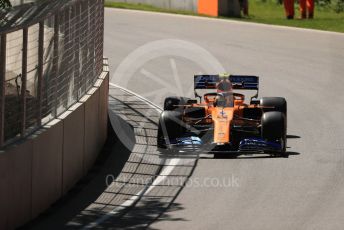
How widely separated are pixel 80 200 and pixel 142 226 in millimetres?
1784

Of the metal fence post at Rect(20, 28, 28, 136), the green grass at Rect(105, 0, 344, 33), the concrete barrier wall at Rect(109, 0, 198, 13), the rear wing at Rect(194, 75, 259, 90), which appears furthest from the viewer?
the concrete barrier wall at Rect(109, 0, 198, 13)

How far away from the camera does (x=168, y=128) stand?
19000 mm

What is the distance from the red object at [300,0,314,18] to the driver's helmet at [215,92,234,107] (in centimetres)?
1885

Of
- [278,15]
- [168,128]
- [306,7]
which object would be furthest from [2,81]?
[278,15]

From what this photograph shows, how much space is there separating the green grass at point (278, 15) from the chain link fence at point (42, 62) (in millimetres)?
17469

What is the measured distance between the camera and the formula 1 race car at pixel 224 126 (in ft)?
61.3

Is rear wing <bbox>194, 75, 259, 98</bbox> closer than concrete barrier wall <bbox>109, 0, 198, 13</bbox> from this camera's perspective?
Yes

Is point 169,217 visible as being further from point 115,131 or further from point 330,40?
point 330,40

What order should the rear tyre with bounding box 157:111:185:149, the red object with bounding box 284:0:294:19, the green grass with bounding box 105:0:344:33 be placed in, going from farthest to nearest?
the red object with bounding box 284:0:294:19 → the green grass with bounding box 105:0:344:33 → the rear tyre with bounding box 157:111:185:149

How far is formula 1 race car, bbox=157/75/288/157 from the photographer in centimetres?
1869

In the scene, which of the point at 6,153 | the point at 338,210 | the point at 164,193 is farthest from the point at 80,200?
the point at 338,210

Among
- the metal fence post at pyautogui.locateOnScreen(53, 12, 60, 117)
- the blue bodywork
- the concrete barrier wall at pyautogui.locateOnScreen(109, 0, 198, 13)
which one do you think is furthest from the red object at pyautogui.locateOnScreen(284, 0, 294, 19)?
the metal fence post at pyautogui.locateOnScreen(53, 12, 60, 117)

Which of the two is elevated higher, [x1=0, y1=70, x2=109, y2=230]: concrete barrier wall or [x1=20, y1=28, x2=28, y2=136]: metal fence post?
[x1=20, y1=28, x2=28, y2=136]: metal fence post

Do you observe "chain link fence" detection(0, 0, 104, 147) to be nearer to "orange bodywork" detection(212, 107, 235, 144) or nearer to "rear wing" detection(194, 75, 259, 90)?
"rear wing" detection(194, 75, 259, 90)
